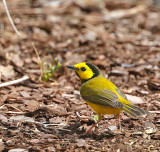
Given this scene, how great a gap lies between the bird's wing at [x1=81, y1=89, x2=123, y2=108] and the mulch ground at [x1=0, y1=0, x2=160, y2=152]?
0.34 meters

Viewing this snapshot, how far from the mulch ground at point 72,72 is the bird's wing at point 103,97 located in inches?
13.6

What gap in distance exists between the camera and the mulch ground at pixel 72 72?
3863 mm

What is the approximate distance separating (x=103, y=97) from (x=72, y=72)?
2.23 meters

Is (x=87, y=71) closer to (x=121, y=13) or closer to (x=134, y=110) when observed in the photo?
(x=134, y=110)

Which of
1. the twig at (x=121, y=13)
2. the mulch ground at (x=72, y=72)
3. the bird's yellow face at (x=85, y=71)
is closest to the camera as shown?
the mulch ground at (x=72, y=72)

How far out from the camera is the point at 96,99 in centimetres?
429

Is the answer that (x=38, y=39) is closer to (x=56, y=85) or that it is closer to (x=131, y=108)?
(x=56, y=85)

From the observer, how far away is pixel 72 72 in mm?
6414

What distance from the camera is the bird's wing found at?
4.08 metres

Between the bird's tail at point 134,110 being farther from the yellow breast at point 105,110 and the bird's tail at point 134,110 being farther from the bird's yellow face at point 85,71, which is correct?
the bird's yellow face at point 85,71

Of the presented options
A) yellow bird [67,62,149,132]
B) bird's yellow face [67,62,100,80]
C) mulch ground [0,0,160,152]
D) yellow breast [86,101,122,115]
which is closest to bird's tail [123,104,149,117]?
yellow bird [67,62,149,132]

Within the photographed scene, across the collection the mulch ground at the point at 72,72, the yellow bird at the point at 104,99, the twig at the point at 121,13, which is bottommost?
the mulch ground at the point at 72,72

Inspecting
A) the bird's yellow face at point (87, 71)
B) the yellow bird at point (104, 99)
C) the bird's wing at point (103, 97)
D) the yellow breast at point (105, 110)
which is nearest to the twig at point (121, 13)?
the bird's yellow face at point (87, 71)

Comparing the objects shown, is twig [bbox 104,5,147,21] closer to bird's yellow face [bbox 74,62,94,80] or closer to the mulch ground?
the mulch ground
